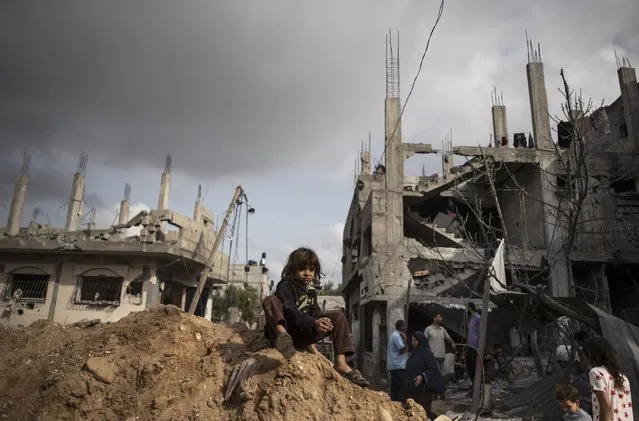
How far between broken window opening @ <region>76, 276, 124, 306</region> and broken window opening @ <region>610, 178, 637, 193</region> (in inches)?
860

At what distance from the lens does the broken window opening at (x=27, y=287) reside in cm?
1852

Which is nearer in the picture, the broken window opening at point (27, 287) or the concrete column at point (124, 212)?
the broken window opening at point (27, 287)

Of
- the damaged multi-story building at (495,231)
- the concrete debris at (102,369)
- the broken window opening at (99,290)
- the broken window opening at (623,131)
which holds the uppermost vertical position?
the broken window opening at (623,131)

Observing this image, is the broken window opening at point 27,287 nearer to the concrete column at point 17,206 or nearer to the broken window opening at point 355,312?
the concrete column at point 17,206

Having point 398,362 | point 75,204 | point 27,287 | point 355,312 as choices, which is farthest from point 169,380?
point 75,204

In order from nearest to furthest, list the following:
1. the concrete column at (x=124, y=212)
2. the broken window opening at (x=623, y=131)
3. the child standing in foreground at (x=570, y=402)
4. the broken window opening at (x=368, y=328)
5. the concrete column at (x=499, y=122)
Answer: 1. the child standing in foreground at (x=570, y=402)
2. the broken window opening at (x=368, y=328)
3. the broken window opening at (x=623, y=131)
4. the concrete column at (x=499, y=122)
5. the concrete column at (x=124, y=212)

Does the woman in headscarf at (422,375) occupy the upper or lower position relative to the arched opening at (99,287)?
lower

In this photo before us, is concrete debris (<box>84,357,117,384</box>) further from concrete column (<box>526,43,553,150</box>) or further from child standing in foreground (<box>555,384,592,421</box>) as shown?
concrete column (<box>526,43,553,150</box>)

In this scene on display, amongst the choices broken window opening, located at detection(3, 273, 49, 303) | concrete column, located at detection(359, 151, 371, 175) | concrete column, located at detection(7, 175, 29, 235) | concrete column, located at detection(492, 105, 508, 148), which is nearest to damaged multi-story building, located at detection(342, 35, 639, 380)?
A: concrete column, located at detection(492, 105, 508, 148)

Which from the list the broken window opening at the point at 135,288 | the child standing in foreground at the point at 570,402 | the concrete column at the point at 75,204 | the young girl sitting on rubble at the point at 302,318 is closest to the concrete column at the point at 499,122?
the broken window opening at the point at 135,288

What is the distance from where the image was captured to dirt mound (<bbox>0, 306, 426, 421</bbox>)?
3025 millimetres

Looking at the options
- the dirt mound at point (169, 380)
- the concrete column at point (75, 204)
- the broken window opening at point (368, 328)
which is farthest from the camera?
the concrete column at point (75, 204)

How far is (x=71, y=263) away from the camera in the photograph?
18.7 m

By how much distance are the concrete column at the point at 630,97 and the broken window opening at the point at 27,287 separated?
27665 mm
